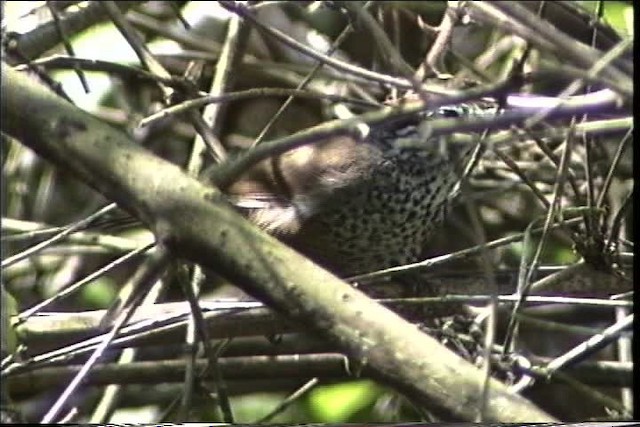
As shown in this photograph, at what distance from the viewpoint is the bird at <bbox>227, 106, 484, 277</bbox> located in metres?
1.03

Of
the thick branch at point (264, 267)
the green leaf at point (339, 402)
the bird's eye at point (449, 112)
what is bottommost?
the green leaf at point (339, 402)

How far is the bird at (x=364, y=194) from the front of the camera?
103 cm

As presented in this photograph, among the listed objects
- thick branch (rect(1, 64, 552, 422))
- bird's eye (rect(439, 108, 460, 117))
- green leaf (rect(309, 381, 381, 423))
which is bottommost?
green leaf (rect(309, 381, 381, 423))

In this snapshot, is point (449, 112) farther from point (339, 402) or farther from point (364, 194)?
point (339, 402)

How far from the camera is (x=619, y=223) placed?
3.43 feet

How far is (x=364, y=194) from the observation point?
1.05 metres

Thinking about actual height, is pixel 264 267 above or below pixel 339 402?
above

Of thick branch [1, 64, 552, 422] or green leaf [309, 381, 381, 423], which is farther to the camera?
green leaf [309, 381, 381, 423]

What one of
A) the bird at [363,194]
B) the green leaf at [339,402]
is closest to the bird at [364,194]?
the bird at [363,194]

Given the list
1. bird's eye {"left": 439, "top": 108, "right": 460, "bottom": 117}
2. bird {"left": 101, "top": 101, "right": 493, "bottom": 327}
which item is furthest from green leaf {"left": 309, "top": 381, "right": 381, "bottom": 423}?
bird's eye {"left": 439, "top": 108, "right": 460, "bottom": 117}

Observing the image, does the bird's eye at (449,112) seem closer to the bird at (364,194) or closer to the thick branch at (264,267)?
the bird at (364,194)

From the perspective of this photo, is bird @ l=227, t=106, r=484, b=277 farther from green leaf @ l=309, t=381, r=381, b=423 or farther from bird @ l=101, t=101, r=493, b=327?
green leaf @ l=309, t=381, r=381, b=423

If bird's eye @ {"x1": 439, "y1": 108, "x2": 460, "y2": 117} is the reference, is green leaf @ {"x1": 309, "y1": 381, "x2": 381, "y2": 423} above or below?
below

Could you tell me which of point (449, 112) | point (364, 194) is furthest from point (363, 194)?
point (449, 112)
